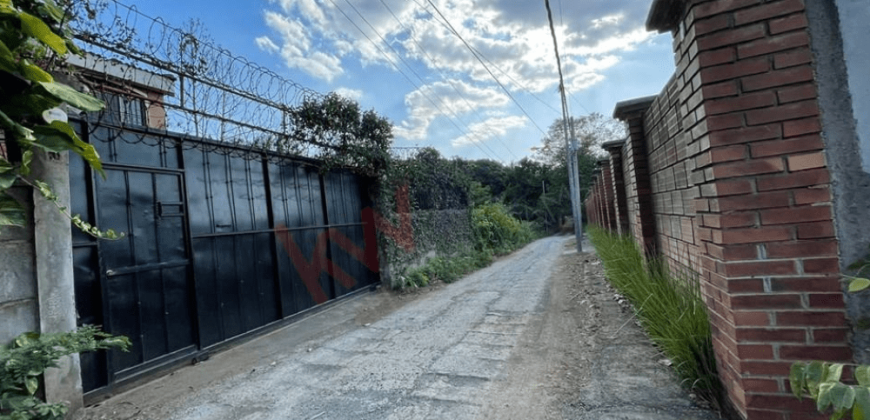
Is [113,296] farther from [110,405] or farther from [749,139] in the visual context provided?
[749,139]

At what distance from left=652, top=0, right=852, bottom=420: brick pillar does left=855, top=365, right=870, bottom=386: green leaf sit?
67 cm

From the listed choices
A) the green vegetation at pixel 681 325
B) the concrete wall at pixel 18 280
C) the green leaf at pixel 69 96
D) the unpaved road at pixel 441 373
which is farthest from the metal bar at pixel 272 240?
the green vegetation at pixel 681 325

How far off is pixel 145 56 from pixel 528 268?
8.30 m

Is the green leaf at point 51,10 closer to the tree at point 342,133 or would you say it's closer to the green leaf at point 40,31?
the green leaf at point 40,31

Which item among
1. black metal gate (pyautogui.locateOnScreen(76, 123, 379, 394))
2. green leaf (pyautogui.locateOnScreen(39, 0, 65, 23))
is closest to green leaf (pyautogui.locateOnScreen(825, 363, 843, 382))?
green leaf (pyautogui.locateOnScreen(39, 0, 65, 23))

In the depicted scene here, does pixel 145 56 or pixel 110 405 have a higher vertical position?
pixel 145 56

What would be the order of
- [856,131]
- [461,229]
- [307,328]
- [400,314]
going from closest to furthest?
[856,131] → [307,328] → [400,314] → [461,229]

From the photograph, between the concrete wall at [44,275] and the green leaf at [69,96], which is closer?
the green leaf at [69,96]

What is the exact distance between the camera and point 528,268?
Answer: 960 cm

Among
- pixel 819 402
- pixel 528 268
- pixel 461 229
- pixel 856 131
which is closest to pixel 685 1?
pixel 856 131

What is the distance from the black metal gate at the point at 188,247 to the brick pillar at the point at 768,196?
14.3 ft

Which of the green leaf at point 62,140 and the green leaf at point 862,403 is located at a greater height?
the green leaf at point 62,140

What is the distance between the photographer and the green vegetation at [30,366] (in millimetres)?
2154

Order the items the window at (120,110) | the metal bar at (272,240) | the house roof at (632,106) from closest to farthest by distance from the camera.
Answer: the window at (120,110), the house roof at (632,106), the metal bar at (272,240)
